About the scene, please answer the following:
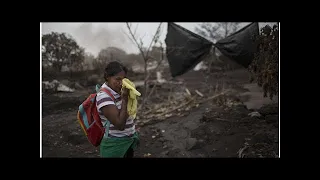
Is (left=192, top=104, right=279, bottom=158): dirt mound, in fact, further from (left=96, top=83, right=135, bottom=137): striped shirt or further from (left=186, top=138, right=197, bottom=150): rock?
(left=96, top=83, right=135, bottom=137): striped shirt

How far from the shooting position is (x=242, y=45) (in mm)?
4180

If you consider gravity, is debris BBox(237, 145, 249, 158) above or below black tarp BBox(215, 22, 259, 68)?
below

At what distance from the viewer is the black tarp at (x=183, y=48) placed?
4.28m

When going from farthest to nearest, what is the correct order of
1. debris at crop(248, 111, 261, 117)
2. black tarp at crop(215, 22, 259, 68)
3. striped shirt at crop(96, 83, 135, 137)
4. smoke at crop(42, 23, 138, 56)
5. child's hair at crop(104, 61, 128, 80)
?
debris at crop(248, 111, 261, 117), black tarp at crop(215, 22, 259, 68), smoke at crop(42, 23, 138, 56), child's hair at crop(104, 61, 128, 80), striped shirt at crop(96, 83, 135, 137)

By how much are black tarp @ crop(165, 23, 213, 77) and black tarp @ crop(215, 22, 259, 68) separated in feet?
0.77

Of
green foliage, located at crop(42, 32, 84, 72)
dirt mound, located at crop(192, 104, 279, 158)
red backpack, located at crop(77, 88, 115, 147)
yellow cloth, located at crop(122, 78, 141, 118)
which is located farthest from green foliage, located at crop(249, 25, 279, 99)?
green foliage, located at crop(42, 32, 84, 72)

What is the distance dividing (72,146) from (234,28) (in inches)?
116

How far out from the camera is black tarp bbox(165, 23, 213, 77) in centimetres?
428

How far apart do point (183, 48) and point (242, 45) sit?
894 mm

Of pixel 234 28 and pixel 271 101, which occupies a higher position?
pixel 234 28

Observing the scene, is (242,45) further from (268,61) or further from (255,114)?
(255,114)
